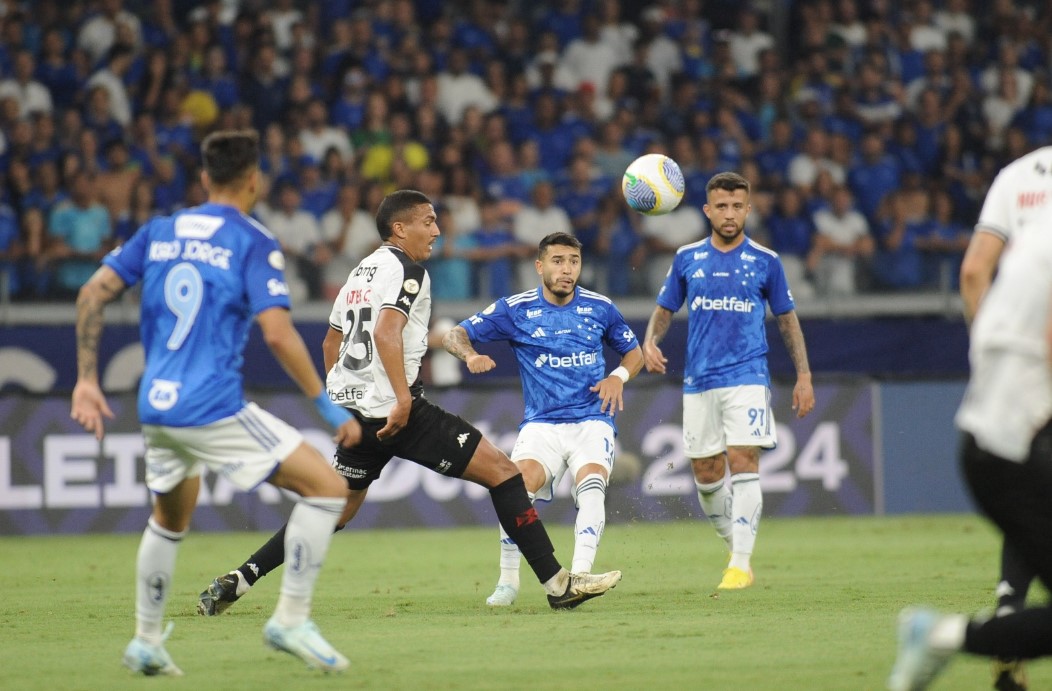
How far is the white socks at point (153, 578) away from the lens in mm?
6301

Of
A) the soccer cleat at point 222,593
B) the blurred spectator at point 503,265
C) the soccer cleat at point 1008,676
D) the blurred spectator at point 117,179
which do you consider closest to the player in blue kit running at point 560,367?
the soccer cleat at point 222,593

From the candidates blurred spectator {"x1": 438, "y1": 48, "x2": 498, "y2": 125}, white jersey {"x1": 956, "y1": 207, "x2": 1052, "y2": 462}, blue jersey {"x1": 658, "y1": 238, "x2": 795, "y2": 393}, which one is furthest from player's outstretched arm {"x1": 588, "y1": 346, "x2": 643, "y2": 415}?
blurred spectator {"x1": 438, "y1": 48, "x2": 498, "y2": 125}

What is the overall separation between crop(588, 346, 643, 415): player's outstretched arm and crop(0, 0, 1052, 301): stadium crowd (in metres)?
7.00

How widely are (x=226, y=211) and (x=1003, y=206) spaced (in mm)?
3271

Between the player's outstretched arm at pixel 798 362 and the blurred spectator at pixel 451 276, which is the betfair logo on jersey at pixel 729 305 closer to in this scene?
the player's outstretched arm at pixel 798 362

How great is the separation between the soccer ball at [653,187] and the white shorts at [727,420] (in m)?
1.36

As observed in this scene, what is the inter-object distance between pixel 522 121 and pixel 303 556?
14135mm

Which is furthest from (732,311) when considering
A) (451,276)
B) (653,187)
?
(451,276)

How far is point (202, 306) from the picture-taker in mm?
6195

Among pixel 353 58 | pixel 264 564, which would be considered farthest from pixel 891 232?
pixel 264 564

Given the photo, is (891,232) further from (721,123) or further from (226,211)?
(226,211)

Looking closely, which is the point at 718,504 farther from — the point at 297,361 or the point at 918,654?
the point at 918,654

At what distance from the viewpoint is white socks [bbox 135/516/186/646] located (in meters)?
6.30

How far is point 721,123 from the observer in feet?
66.8
